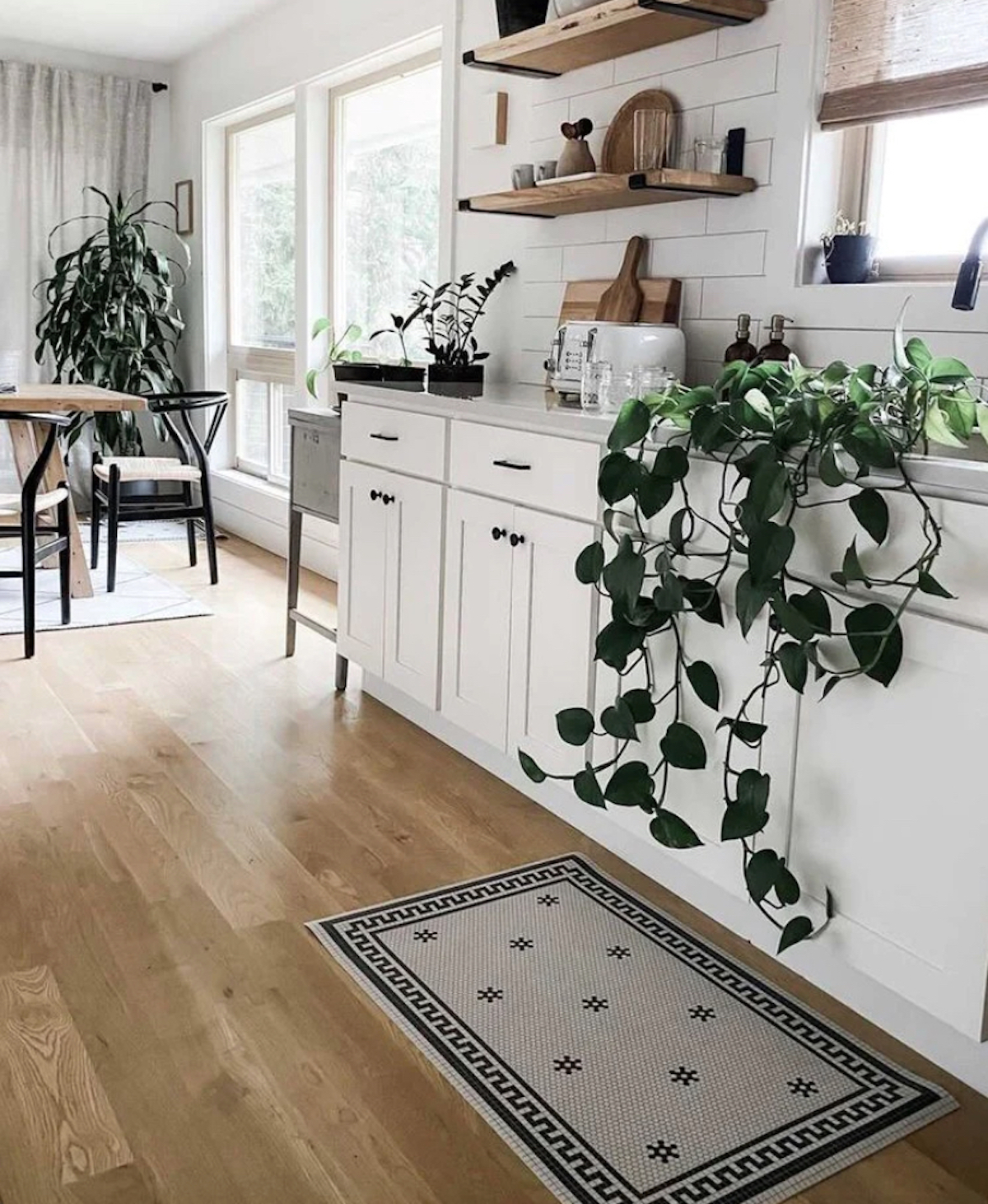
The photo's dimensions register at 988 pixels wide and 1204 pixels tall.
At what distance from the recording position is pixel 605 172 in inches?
126

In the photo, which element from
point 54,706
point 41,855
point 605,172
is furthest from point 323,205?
point 41,855

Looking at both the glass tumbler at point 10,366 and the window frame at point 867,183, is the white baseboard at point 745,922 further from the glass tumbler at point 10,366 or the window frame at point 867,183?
the glass tumbler at point 10,366

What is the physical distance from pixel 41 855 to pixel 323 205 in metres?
3.53

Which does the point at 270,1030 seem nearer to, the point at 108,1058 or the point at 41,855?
the point at 108,1058

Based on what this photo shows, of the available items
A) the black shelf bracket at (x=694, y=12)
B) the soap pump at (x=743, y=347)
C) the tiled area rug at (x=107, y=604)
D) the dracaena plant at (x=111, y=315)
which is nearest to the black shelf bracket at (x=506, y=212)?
the black shelf bracket at (x=694, y=12)

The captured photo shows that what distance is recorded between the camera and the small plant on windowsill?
143 inches

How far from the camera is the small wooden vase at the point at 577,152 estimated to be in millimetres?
3197

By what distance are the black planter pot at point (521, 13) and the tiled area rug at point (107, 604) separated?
228 cm

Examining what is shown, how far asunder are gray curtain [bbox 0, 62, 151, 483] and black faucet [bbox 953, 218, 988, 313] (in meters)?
5.73

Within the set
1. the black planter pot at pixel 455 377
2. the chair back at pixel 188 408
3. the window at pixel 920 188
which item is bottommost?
the chair back at pixel 188 408

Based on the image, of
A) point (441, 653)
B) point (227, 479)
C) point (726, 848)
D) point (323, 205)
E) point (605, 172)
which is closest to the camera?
point (726, 848)

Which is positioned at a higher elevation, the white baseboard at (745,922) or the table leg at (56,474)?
the table leg at (56,474)

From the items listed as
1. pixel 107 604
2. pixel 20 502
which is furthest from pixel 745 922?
pixel 107 604

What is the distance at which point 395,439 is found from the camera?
10.3ft
